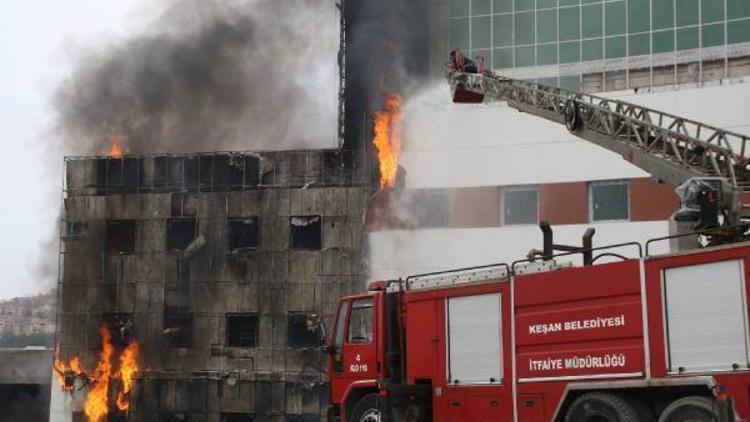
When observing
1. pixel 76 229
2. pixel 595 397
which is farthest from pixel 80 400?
pixel 595 397

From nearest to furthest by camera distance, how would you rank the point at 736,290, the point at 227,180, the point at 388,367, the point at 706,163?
the point at 736,290, the point at 706,163, the point at 388,367, the point at 227,180

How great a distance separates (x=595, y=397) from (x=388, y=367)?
3974mm

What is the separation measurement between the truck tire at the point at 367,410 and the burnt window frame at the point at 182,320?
17.6 metres

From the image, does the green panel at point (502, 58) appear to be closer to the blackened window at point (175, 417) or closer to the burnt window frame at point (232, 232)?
the burnt window frame at point (232, 232)

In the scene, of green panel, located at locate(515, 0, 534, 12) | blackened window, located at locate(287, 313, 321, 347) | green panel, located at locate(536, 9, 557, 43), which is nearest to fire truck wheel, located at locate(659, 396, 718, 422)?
blackened window, located at locate(287, 313, 321, 347)

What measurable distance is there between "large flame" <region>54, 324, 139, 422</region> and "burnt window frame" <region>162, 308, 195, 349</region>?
141 centimetres

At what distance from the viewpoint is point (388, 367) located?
13180mm

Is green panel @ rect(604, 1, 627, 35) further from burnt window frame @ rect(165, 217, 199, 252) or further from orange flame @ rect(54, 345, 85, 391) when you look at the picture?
orange flame @ rect(54, 345, 85, 391)

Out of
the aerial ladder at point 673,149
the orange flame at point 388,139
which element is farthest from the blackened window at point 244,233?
the aerial ladder at point 673,149

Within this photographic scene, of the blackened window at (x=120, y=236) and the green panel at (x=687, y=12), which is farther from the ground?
the green panel at (x=687, y=12)

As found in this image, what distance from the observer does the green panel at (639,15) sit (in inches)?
1063

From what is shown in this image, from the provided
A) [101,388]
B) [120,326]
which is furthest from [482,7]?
[101,388]

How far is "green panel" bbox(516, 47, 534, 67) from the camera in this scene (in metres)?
28.2

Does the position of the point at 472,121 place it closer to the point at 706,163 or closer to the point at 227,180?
the point at 227,180
